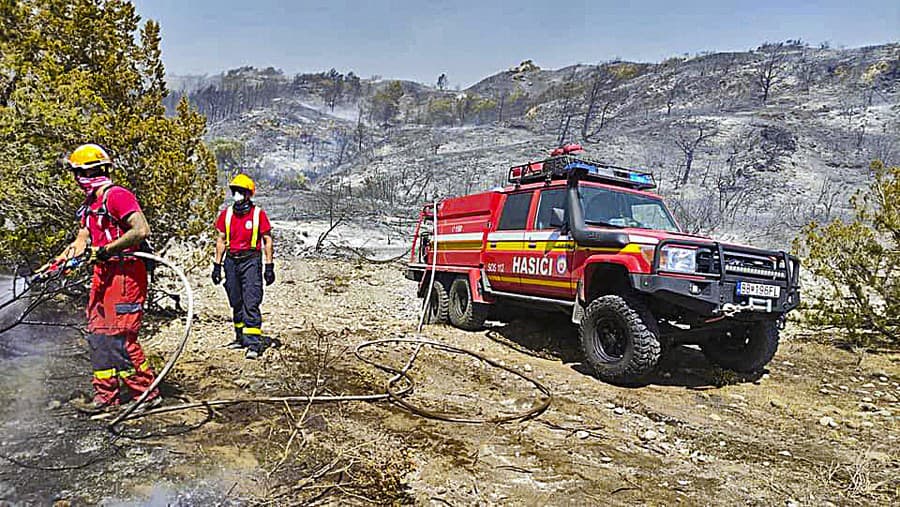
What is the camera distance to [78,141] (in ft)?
19.5

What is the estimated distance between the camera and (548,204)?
6.82 m

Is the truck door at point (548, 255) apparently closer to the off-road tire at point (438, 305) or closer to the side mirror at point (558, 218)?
the side mirror at point (558, 218)

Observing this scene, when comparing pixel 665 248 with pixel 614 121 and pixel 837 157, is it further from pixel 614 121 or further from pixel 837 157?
pixel 614 121

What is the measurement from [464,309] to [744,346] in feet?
11.8

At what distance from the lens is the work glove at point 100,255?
395cm

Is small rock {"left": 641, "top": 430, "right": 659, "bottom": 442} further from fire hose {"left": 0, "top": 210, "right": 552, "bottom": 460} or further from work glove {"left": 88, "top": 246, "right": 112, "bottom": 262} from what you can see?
work glove {"left": 88, "top": 246, "right": 112, "bottom": 262}

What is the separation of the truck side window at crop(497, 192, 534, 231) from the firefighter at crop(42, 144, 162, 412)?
425 centimetres

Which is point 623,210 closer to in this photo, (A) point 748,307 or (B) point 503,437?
(A) point 748,307

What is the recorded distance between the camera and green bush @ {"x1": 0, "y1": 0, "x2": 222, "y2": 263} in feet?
18.6

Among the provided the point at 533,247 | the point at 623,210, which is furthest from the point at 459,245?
the point at 623,210

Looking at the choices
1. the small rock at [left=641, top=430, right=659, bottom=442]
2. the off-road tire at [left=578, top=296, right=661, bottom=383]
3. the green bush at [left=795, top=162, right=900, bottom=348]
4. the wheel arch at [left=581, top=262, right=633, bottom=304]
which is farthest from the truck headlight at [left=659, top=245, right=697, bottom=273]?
the green bush at [left=795, top=162, right=900, bottom=348]

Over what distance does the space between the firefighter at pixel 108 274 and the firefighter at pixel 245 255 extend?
6.06 feet

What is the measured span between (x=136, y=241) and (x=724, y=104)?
75.0m

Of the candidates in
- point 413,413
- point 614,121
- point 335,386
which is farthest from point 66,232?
point 614,121
